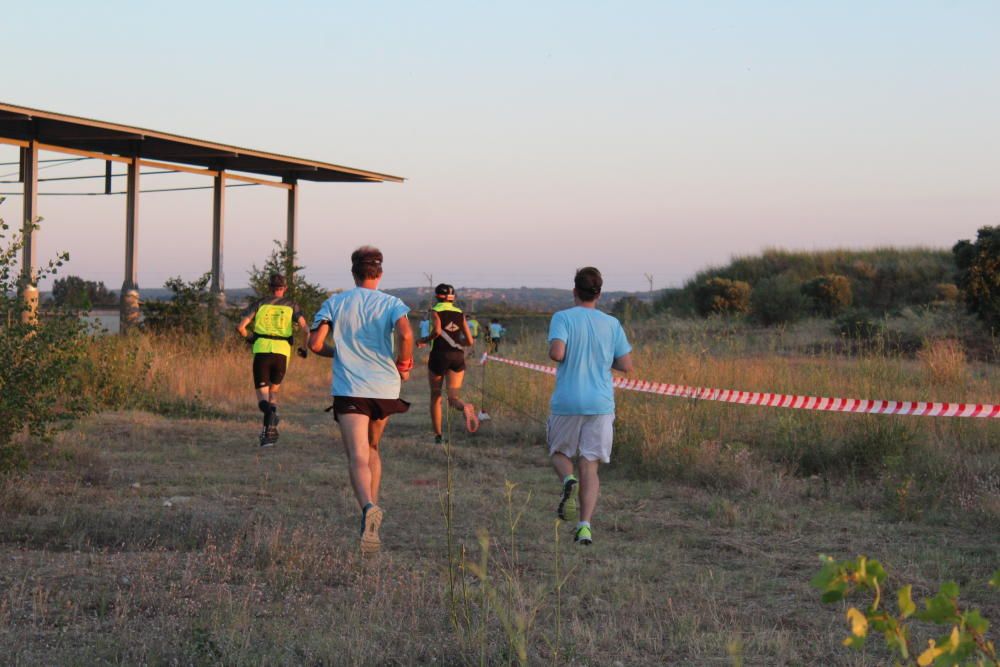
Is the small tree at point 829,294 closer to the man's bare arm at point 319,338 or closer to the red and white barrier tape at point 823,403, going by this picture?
the red and white barrier tape at point 823,403

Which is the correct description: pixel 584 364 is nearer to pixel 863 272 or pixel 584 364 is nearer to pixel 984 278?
pixel 984 278

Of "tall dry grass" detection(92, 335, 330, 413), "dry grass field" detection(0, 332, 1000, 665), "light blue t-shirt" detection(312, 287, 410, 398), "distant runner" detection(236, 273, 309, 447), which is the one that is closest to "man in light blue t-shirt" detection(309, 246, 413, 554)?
"light blue t-shirt" detection(312, 287, 410, 398)

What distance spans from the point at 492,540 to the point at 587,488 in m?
0.69

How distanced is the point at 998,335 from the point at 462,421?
17.0m

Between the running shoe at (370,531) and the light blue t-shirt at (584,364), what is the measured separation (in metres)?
1.41

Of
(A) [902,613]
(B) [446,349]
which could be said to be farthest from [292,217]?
(A) [902,613]

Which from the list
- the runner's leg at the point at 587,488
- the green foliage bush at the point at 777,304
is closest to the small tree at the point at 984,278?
the green foliage bush at the point at 777,304

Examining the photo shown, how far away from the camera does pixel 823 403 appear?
9852mm

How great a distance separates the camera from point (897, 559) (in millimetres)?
6512

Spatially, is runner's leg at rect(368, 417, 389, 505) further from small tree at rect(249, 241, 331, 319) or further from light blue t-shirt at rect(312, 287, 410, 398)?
small tree at rect(249, 241, 331, 319)

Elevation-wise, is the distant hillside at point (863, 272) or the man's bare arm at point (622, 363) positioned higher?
the distant hillside at point (863, 272)

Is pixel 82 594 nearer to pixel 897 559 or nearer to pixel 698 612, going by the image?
pixel 698 612

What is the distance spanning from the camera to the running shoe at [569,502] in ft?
22.7

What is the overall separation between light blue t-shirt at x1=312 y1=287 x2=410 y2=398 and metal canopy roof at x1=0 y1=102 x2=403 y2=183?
1139 cm
